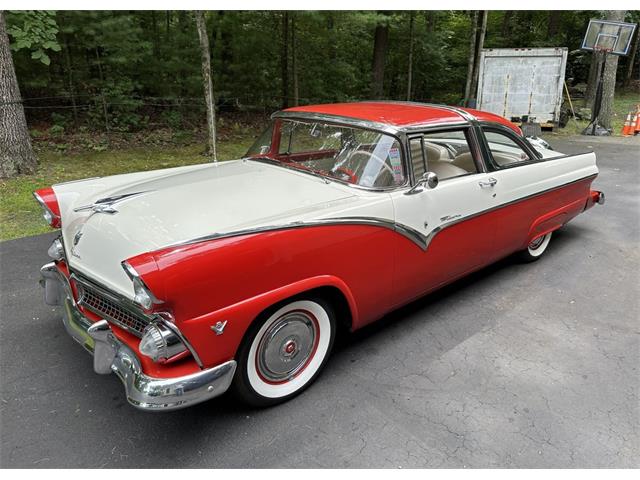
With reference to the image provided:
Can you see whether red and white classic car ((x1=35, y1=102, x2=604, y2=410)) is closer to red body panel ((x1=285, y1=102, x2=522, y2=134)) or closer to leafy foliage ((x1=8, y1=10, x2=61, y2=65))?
red body panel ((x1=285, y1=102, x2=522, y2=134))

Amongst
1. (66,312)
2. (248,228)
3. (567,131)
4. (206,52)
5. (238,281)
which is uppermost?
(206,52)

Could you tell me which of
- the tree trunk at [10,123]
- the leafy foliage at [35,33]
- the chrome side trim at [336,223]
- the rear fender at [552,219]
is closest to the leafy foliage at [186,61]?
the leafy foliage at [35,33]

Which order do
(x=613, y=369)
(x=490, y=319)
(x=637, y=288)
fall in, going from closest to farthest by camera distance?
(x=613, y=369) → (x=490, y=319) → (x=637, y=288)

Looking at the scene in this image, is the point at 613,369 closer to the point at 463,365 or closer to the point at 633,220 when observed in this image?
the point at 463,365

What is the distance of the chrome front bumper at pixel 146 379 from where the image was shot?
2154 mm

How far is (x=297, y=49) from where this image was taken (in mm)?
14766

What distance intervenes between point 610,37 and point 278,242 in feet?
43.8

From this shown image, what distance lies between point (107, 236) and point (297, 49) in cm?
1367

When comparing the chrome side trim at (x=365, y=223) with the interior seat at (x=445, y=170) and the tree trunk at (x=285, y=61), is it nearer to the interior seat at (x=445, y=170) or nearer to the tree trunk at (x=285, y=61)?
the interior seat at (x=445, y=170)

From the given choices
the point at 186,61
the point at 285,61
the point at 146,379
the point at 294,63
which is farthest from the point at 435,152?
the point at 285,61

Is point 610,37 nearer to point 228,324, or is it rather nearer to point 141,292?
point 228,324

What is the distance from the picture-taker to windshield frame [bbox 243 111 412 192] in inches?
122

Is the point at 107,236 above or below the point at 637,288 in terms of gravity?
above

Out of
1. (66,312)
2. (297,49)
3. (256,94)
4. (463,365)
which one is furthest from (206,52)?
(463,365)
